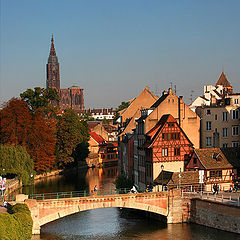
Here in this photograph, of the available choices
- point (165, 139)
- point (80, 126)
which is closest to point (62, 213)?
point (165, 139)

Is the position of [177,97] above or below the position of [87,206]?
above

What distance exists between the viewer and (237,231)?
160ft

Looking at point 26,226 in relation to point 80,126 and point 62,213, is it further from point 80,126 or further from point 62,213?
point 80,126

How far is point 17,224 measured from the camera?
4194 cm

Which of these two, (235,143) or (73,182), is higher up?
(235,143)

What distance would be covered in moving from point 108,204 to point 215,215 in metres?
10.2

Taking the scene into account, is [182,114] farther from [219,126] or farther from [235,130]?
[235,130]

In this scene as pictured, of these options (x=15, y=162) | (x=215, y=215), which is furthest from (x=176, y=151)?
(x=15, y=162)

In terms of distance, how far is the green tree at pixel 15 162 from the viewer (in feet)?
282

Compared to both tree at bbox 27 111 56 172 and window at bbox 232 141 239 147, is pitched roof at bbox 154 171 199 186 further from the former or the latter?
tree at bbox 27 111 56 172

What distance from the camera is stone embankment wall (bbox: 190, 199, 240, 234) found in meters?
48.9

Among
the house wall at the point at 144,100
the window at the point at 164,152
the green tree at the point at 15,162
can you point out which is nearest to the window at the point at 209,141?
the window at the point at 164,152

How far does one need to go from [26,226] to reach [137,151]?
92.9 ft

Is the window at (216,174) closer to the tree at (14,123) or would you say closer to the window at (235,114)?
the window at (235,114)
